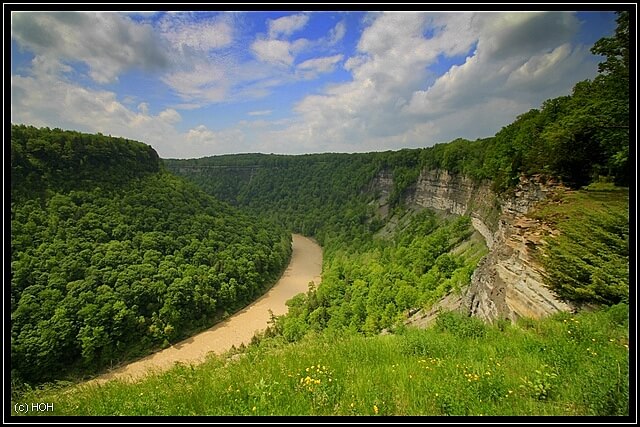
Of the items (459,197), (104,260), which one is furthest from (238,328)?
(459,197)

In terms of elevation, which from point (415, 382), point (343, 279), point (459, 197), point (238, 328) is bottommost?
point (238, 328)

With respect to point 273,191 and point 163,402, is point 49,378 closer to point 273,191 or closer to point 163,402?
point 163,402

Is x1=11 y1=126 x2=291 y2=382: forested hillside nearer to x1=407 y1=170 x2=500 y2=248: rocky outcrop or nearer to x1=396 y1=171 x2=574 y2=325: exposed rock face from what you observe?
x1=396 y1=171 x2=574 y2=325: exposed rock face

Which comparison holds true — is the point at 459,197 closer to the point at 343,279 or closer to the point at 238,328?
the point at 343,279

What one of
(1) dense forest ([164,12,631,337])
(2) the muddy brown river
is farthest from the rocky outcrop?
(2) the muddy brown river

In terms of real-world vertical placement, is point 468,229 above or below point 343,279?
above
